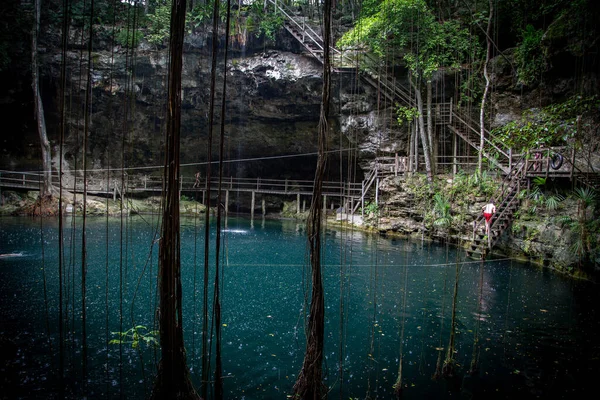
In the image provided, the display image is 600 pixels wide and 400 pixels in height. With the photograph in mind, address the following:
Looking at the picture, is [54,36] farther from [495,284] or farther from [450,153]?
[495,284]

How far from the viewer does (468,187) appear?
1161cm

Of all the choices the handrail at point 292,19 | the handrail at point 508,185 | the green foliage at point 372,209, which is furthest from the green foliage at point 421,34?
the green foliage at point 372,209

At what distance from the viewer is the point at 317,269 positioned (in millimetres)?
2164

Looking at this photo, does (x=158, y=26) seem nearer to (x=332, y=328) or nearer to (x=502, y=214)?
(x=502, y=214)

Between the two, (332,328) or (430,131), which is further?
(430,131)

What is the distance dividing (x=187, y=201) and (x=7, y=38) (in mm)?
10214

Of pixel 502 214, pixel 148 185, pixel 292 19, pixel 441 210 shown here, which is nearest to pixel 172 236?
pixel 502 214

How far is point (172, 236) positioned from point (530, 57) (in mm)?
14335

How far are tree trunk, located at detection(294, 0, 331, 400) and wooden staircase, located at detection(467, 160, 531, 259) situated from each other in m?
8.51

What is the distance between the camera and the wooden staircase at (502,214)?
976 centimetres

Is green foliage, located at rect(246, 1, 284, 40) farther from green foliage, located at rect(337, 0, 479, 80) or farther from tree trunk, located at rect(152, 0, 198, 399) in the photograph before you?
tree trunk, located at rect(152, 0, 198, 399)

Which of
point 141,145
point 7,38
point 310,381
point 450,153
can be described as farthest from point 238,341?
point 141,145

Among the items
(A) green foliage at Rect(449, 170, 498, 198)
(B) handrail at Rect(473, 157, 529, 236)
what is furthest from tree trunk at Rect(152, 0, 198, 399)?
(A) green foliage at Rect(449, 170, 498, 198)

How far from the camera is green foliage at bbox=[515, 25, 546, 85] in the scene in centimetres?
1220
